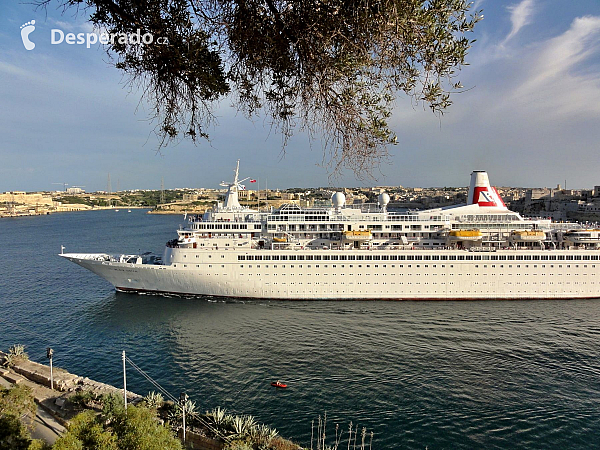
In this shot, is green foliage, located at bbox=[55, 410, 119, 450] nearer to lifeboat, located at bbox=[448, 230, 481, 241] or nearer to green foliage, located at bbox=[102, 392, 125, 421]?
green foliage, located at bbox=[102, 392, 125, 421]

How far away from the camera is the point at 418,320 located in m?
14.7

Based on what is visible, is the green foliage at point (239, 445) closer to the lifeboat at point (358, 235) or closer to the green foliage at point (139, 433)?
the green foliage at point (139, 433)

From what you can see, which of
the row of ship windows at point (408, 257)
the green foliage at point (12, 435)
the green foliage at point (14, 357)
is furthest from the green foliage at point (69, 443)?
the row of ship windows at point (408, 257)

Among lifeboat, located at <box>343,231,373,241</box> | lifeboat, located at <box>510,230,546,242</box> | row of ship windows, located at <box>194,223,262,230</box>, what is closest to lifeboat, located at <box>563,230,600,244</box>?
lifeboat, located at <box>510,230,546,242</box>

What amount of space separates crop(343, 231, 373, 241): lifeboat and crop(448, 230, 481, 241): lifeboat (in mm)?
4025

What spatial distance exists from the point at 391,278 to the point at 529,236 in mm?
6972

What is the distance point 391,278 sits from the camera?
671 inches

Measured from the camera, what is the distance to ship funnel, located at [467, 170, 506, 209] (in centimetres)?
2050

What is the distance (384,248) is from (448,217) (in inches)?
150

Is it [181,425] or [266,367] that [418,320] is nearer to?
[266,367]

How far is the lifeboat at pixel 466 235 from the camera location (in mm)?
17619

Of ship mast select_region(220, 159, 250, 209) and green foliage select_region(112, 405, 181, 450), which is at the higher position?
ship mast select_region(220, 159, 250, 209)

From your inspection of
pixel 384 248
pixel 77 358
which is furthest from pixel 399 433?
pixel 384 248

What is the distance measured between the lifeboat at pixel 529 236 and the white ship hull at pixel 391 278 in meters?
0.71
